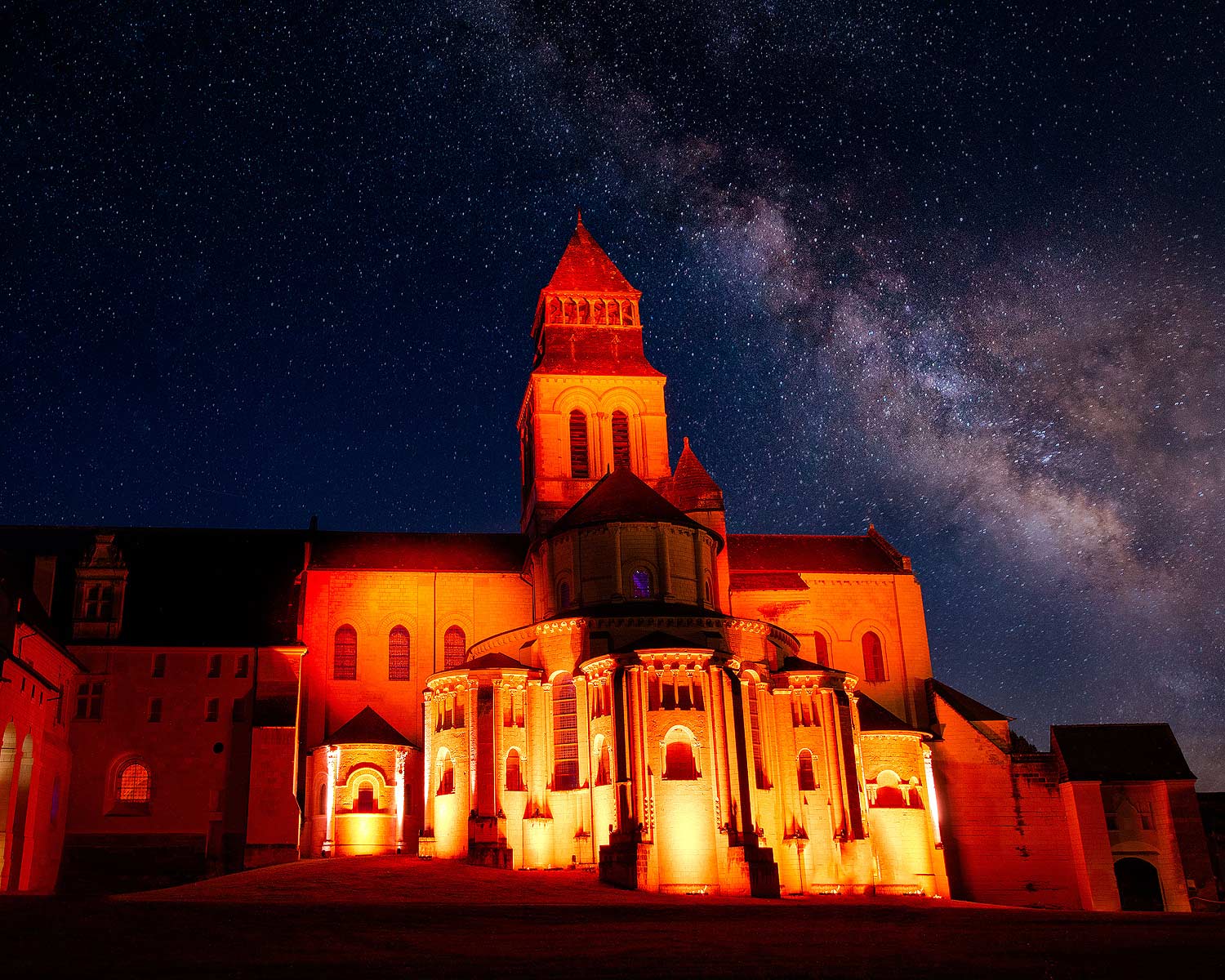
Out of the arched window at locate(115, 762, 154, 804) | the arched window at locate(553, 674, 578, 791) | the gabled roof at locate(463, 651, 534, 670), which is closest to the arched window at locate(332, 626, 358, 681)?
the arched window at locate(115, 762, 154, 804)

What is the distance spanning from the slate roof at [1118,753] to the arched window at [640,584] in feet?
77.8

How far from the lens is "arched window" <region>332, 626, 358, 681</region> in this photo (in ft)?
180

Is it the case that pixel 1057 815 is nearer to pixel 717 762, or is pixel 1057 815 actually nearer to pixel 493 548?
pixel 717 762

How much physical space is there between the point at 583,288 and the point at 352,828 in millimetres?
33033

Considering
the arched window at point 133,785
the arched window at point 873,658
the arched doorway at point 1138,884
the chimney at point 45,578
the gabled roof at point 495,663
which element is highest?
the chimney at point 45,578

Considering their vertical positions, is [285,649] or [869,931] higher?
[285,649]

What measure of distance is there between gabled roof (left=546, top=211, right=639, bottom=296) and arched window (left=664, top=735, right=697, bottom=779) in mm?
31957

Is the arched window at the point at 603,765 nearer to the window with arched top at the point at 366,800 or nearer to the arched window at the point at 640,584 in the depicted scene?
the arched window at the point at 640,584

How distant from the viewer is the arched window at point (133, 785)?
49.9 metres

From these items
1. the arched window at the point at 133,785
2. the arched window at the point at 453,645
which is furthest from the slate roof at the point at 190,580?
the arched window at the point at 453,645

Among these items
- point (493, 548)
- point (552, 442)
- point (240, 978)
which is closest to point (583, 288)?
point (552, 442)

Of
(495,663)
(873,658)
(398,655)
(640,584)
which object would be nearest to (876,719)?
(873,658)

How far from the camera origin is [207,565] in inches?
2242

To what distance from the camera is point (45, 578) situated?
5281 centimetres
